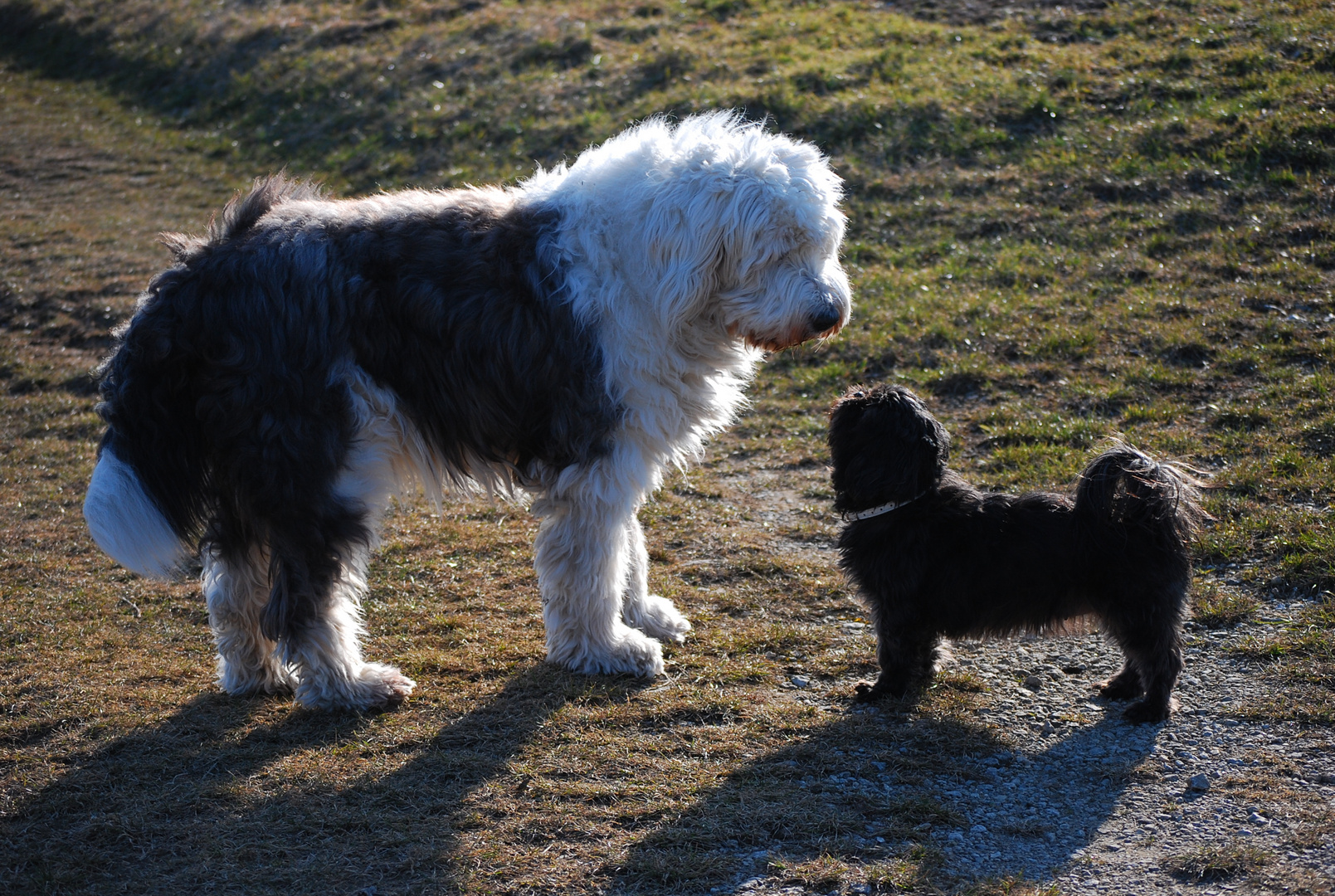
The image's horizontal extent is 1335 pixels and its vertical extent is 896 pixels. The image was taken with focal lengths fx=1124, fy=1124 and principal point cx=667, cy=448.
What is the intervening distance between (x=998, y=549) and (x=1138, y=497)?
496mm

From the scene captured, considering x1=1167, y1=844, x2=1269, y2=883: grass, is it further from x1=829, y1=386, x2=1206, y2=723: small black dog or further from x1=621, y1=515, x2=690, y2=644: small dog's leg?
x1=621, y1=515, x2=690, y2=644: small dog's leg

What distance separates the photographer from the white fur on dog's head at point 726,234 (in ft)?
13.4

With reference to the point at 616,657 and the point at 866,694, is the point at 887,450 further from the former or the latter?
the point at 616,657

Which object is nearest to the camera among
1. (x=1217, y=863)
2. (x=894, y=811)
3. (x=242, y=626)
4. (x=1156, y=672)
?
(x=1217, y=863)

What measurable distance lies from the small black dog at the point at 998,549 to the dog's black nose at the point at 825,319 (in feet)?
0.92

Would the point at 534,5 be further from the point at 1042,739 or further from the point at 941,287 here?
the point at 1042,739

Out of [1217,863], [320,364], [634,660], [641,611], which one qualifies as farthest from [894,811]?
[320,364]

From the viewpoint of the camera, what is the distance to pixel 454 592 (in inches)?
211

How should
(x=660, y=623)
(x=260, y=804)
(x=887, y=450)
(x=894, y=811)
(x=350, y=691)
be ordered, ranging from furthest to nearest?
(x=660, y=623) → (x=350, y=691) → (x=887, y=450) → (x=260, y=804) → (x=894, y=811)

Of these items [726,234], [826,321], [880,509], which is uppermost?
[726,234]

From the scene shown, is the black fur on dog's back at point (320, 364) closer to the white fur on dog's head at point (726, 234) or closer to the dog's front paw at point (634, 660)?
the white fur on dog's head at point (726, 234)

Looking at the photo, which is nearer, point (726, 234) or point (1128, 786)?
point (1128, 786)

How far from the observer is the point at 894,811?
11.7 ft

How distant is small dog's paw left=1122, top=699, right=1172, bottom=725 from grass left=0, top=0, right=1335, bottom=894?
355 millimetres
